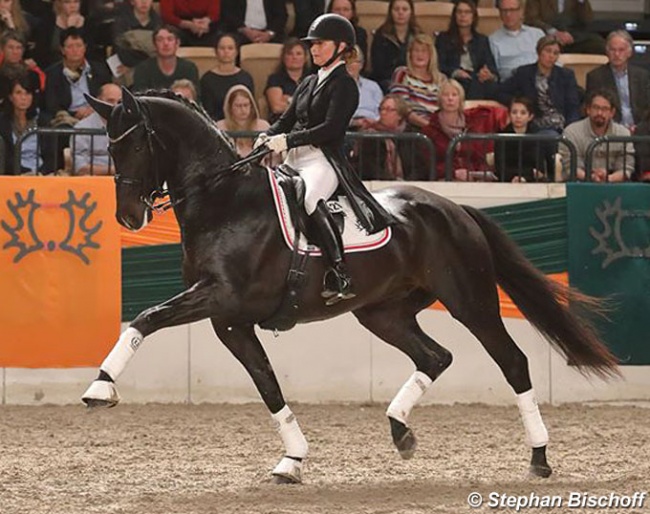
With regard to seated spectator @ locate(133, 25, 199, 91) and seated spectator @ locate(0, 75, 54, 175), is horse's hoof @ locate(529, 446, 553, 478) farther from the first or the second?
seated spectator @ locate(133, 25, 199, 91)

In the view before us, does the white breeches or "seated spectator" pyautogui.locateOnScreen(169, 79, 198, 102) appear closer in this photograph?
the white breeches

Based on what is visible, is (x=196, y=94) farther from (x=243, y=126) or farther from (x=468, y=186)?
(x=468, y=186)

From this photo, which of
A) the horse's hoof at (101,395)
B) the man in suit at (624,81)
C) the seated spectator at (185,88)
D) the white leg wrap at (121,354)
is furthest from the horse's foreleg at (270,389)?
the man in suit at (624,81)

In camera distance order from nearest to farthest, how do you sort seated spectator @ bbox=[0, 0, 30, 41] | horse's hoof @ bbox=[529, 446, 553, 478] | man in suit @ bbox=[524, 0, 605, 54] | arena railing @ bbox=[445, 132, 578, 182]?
1. horse's hoof @ bbox=[529, 446, 553, 478]
2. arena railing @ bbox=[445, 132, 578, 182]
3. seated spectator @ bbox=[0, 0, 30, 41]
4. man in suit @ bbox=[524, 0, 605, 54]

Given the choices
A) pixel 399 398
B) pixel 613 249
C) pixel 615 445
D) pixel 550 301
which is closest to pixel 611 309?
pixel 613 249

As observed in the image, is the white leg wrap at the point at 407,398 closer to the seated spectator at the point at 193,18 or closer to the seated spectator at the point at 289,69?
the seated spectator at the point at 289,69

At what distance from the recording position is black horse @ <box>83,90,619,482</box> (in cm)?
677

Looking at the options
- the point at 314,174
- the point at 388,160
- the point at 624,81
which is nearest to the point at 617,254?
the point at 388,160

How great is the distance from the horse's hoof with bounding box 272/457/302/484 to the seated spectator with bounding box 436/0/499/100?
6065 mm

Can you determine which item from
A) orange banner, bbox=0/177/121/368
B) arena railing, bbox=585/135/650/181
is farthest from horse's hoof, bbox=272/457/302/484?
arena railing, bbox=585/135/650/181

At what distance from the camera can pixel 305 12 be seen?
42.5ft

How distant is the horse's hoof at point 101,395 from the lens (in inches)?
243

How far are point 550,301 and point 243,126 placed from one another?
12.1ft

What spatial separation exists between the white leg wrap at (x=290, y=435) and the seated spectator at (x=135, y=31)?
566 centimetres
